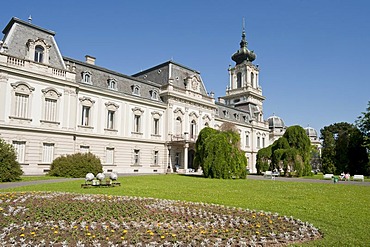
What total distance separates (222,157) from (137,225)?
19990 mm

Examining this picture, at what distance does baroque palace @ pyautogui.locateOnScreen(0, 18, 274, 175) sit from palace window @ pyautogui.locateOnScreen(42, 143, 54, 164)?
8cm

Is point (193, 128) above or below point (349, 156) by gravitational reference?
above

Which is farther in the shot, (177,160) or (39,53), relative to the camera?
(177,160)

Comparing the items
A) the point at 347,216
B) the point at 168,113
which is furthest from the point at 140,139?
the point at 347,216

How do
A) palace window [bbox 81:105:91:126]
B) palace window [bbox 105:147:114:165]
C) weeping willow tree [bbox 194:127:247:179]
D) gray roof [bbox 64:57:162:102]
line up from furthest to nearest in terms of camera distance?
1. palace window [bbox 105:147:114:165]
2. gray roof [bbox 64:57:162:102]
3. palace window [bbox 81:105:91:126]
4. weeping willow tree [bbox 194:127:247:179]

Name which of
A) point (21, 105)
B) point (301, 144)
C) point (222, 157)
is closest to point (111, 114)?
point (21, 105)

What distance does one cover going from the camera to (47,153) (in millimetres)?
26203

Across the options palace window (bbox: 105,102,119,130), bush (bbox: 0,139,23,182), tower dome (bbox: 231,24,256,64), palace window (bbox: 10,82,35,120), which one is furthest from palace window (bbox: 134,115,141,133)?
tower dome (bbox: 231,24,256,64)

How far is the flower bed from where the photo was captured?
19.5 feet

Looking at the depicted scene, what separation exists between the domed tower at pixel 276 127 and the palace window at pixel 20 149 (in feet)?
203

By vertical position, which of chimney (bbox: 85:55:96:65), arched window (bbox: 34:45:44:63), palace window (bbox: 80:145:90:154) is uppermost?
chimney (bbox: 85:55:96:65)

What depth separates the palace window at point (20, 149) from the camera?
2434 centimetres

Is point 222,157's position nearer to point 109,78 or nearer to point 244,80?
point 109,78

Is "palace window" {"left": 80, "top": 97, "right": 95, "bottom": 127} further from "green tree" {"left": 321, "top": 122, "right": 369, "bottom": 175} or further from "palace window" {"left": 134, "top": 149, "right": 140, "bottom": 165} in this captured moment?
"green tree" {"left": 321, "top": 122, "right": 369, "bottom": 175}
